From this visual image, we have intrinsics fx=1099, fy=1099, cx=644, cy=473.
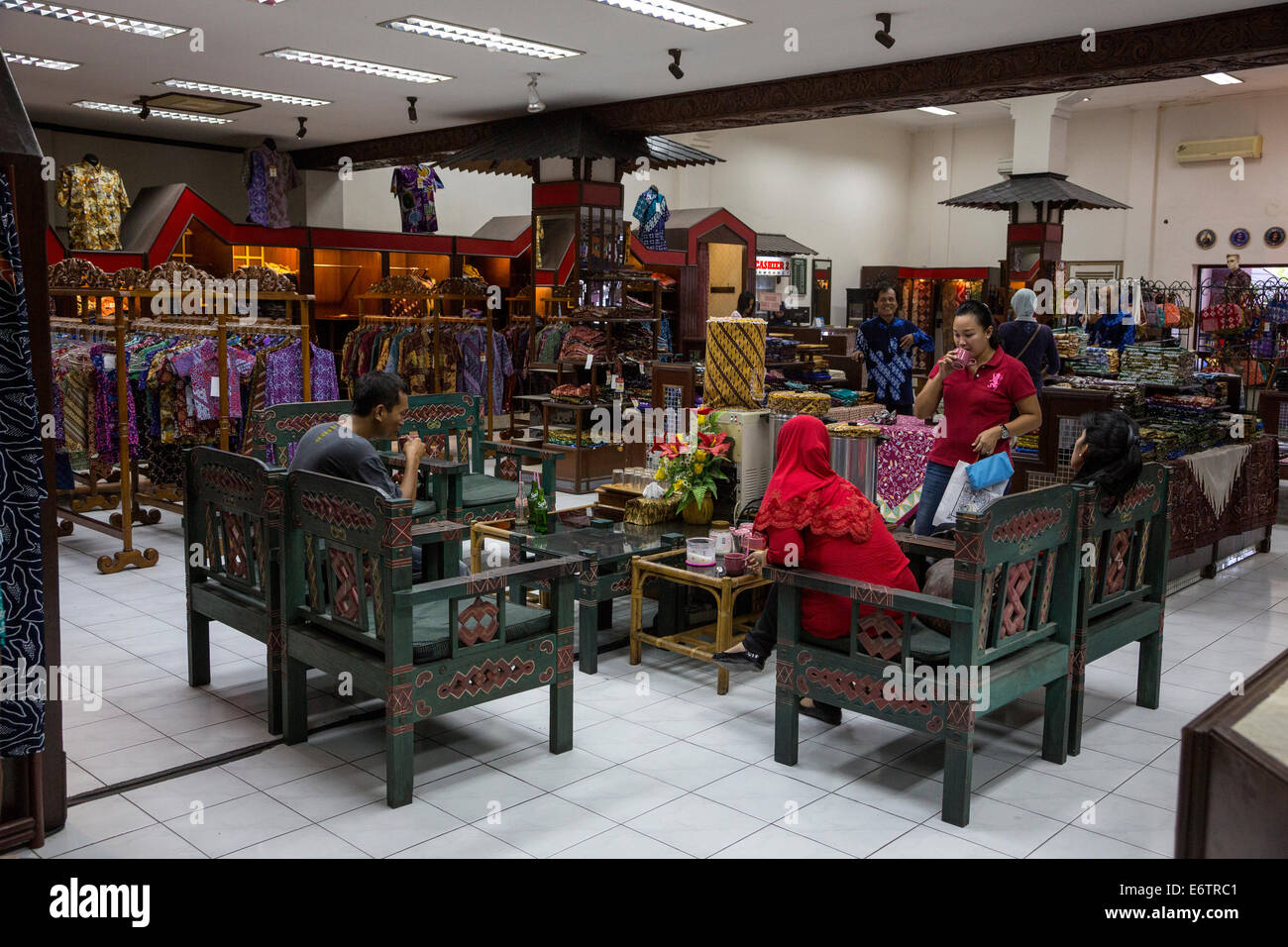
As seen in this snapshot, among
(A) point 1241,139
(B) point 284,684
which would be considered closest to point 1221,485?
(B) point 284,684

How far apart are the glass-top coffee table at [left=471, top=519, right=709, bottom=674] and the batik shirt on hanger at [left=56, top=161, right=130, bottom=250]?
7.74 meters

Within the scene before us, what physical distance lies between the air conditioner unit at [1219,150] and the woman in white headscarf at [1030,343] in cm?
1130

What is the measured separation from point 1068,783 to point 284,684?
114 inches

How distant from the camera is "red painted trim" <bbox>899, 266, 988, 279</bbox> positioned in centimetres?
1981

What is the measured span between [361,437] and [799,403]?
8.27 feet

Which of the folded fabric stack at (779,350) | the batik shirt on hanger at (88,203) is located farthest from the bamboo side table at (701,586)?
the batik shirt on hanger at (88,203)

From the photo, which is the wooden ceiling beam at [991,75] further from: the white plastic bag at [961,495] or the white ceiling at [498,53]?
the white plastic bag at [961,495]

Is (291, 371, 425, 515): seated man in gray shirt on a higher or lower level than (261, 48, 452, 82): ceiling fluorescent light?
lower

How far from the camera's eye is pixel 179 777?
3.88 metres

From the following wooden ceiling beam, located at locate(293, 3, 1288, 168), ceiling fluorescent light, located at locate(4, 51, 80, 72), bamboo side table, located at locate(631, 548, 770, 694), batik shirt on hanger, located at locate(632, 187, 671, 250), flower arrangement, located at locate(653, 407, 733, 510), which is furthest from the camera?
batik shirt on hanger, located at locate(632, 187, 671, 250)

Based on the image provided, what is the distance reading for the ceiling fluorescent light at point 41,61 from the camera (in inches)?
332

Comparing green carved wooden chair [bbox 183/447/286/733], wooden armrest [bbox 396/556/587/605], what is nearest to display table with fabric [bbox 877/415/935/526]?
wooden armrest [bbox 396/556/587/605]

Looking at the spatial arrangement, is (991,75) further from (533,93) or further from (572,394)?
(572,394)

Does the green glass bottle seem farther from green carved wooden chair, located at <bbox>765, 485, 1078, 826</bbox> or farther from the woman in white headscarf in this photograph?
the woman in white headscarf
